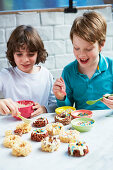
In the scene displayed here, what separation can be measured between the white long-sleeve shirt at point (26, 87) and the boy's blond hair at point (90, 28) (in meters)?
0.41

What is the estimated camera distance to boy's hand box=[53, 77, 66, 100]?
113 cm

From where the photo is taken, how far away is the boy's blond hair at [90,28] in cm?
120

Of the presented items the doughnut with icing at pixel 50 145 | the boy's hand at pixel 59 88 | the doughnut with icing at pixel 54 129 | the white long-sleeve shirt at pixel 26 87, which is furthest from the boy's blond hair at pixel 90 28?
the doughnut with icing at pixel 50 145

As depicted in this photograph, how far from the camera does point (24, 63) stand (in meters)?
1.34

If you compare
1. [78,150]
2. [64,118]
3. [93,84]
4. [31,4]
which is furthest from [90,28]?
[78,150]

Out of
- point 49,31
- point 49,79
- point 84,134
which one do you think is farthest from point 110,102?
point 49,31

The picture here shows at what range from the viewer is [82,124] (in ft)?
3.02

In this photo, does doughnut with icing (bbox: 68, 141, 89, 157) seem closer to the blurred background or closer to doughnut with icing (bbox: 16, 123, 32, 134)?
doughnut with icing (bbox: 16, 123, 32, 134)

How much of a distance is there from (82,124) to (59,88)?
0.95ft

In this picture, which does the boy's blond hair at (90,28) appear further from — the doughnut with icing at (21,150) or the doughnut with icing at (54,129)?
the doughnut with icing at (21,150)

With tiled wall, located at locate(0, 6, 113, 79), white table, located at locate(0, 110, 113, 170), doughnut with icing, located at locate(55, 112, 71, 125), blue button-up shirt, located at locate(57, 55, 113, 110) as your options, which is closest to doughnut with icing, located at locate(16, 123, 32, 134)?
white table, located at locate(0, 110, 113, 170)

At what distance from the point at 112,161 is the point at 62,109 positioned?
50 cm

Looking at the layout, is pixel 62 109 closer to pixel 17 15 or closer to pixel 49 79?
pixel 49 79

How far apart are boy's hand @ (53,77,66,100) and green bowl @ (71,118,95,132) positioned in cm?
23
